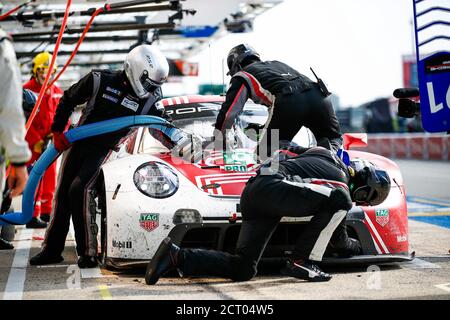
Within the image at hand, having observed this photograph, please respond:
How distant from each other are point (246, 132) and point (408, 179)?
45.0 feet

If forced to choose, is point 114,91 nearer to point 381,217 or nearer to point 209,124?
point 209,124

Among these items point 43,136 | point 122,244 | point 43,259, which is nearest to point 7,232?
point 43,259

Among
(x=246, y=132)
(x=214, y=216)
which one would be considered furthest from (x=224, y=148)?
(x=214, y=216)

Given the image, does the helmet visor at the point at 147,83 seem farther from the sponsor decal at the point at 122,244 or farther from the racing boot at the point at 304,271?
the racing boot at the point at 304,271

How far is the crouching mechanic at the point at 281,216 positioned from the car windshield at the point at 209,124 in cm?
129

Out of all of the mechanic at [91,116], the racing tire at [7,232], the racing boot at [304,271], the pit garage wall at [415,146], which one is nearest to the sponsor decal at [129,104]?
the mechanic at [91,116]

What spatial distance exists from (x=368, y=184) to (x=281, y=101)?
0.89 meters

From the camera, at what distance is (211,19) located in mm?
15789

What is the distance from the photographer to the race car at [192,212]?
21.6 ft

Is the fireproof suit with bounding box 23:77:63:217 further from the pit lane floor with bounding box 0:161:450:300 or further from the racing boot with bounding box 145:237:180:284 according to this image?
the racing boot with bounding box 145:237:180:284

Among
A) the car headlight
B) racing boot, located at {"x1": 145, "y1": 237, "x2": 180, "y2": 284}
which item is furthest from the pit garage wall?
racing boot, located at {"x1": 145, "y1": 237, "x2": 180, "y2": 284}

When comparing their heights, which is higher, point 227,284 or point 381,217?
point 381,217

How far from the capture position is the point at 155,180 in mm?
6758
